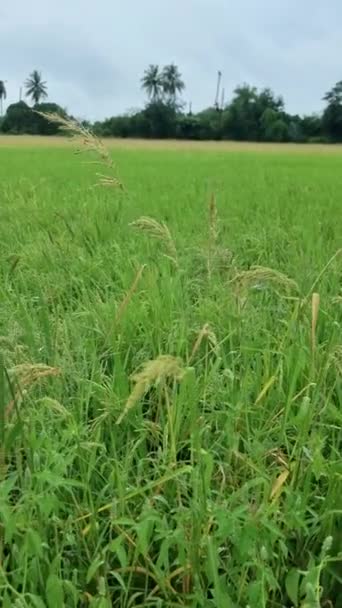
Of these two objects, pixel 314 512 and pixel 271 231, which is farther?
pixel 271 231

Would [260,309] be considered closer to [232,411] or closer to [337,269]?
[337,269]

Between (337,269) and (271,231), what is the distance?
4.21 feet

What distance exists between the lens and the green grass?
1145 millimetres

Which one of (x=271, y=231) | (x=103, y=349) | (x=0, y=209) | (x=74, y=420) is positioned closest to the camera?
(x=74, y=420)

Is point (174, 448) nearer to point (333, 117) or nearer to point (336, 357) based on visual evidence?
point (336, 357)

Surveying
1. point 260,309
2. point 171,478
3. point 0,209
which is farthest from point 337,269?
point 0,209

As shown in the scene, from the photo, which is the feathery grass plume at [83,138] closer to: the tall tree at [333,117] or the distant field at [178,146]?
the distant field at [178,146]

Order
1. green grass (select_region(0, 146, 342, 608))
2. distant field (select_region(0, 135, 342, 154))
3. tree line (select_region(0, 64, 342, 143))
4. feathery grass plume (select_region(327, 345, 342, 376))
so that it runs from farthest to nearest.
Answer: tree line (select_region(0, 64, 342, 143)) → distant field (select_region(0, 135, 342, 154)) → feathery grass plume (select_region(327, 345, 342, 376)) → green grass (select_region(0, 146, 342, 608))

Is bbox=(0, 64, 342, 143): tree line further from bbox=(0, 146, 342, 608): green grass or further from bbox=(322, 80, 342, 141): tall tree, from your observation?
bbox=(0, 146, 342, 608): green grass

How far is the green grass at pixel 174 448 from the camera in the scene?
1.14m

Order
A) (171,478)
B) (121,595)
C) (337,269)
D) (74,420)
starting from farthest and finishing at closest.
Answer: (337,269), (74,420), (171,478), (121,595)

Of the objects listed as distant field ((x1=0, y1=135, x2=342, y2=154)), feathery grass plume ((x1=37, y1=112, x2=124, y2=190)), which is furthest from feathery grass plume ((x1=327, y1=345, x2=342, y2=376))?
distant field ((x1=0, y1=135, x2=342, y2=154))

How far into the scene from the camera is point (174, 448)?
Result: 1.39 meters

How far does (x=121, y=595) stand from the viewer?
3.82 feet
